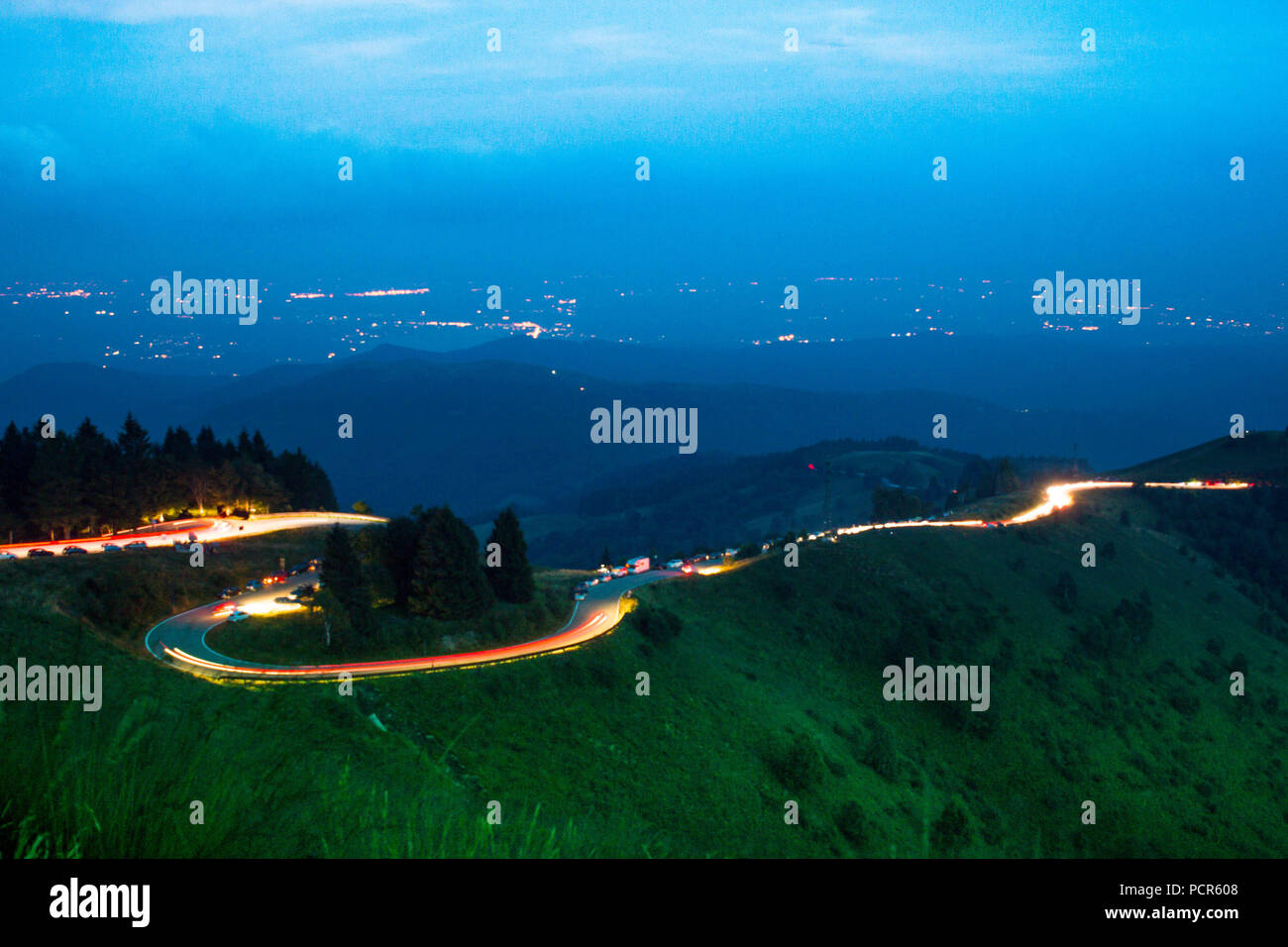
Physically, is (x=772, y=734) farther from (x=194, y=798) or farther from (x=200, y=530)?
(x=200, y=530)

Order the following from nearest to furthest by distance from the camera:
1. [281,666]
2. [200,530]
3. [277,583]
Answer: [281,666] < [277,583] < [200,530]

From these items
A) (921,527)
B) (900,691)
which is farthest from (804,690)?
(921,527)

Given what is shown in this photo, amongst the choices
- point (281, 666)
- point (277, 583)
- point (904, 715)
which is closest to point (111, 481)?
point (277, 583)

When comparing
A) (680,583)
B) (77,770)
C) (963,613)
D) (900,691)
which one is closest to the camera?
(77,770)

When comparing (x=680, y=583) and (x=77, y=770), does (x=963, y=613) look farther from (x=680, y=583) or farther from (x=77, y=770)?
(x=77, y=770)

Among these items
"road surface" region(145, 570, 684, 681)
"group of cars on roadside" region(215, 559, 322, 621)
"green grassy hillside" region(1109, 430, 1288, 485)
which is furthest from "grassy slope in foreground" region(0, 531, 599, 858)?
"green grassy hillside" region(1109, 430, 1288, 485)

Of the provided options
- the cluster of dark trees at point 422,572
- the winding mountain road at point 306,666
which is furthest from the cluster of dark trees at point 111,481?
the cluster of dark trees at point 422,572
